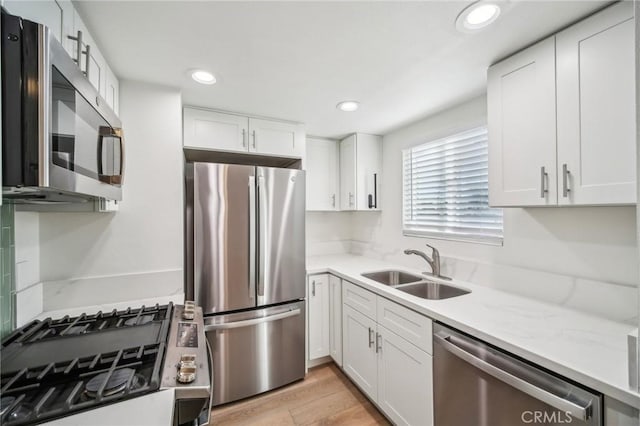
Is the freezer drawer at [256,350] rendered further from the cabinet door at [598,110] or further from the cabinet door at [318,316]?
the cabinet door at [598,110]

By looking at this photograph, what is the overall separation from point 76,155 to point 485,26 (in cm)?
163

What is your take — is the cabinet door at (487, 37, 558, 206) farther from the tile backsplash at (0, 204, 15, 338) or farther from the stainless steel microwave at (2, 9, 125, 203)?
the tile backsplash at (0, 204, 15, 338)

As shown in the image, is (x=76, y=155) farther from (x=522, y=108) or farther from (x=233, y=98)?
(x=522, y=108)

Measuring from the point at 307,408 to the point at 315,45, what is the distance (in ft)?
7.69

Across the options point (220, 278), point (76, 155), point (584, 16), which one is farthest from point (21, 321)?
point (584, 16)

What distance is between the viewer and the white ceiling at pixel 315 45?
1.09 metres

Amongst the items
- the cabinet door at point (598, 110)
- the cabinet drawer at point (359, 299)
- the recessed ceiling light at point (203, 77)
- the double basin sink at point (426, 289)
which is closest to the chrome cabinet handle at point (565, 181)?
the cabinet door at point (598, 110)

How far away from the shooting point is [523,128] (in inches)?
53.0

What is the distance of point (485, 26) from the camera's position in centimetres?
117

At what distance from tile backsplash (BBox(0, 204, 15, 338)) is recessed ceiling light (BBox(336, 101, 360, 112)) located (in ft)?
6.39

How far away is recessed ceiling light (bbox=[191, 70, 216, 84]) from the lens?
158 cm

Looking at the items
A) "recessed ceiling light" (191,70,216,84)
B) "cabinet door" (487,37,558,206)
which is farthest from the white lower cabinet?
"recessed ceiling light" (191,70,216,84)

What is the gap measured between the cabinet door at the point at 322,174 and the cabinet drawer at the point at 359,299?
983mm
